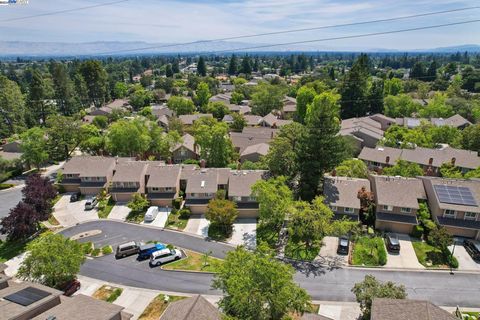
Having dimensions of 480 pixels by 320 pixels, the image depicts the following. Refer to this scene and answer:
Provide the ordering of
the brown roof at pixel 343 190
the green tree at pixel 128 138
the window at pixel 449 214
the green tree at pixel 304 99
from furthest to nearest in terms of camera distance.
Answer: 1. the green tree at pixel 304 99
2. the green tree at pixel 128 138
3. the brown roof at pixel 343 190
4. the window at pixel 449 214

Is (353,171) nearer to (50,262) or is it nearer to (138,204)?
(138,204)

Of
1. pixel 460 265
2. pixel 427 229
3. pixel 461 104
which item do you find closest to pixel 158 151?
pixel 427 229

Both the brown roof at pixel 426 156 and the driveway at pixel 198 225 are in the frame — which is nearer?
the driveway at pixel 198 225

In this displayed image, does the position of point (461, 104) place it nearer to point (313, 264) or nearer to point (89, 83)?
point (313, 264)

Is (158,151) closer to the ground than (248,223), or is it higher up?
higher up

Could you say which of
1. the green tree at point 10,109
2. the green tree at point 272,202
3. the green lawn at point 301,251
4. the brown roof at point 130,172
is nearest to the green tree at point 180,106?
the green tree at point 10,109

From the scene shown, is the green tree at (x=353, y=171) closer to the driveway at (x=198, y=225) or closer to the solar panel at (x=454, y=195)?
the solar panel at (x=454, y=195)
